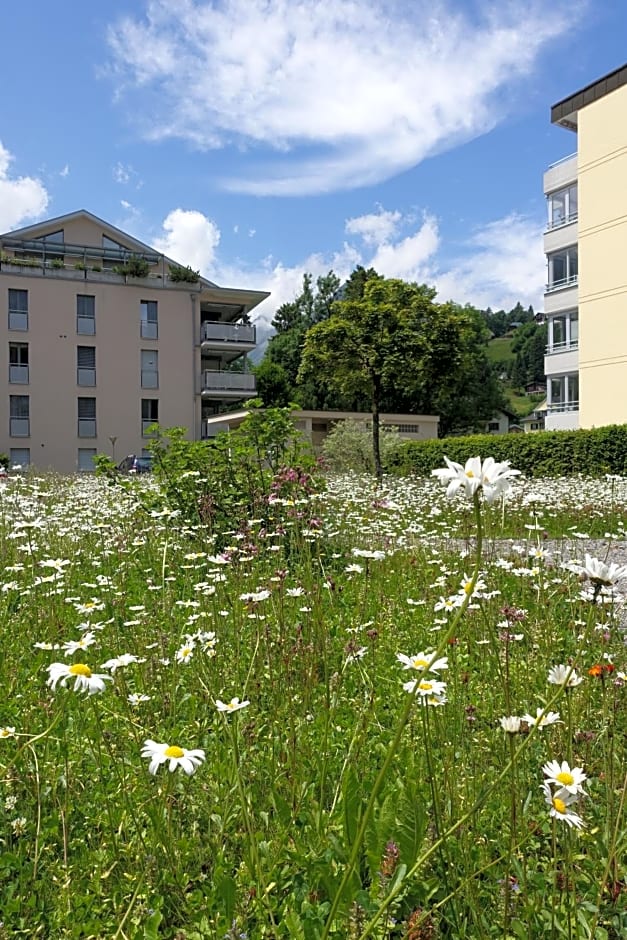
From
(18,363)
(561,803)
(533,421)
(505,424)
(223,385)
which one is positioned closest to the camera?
(561,803)

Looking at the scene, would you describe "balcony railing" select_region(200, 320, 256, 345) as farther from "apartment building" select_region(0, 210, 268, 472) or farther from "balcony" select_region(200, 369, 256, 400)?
"balcony" select_region(200, 369, 256, 400)

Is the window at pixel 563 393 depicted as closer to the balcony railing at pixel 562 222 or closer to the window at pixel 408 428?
the balcony railing at pixel 562 222

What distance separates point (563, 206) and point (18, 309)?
2556cm

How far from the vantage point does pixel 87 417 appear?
114 ft

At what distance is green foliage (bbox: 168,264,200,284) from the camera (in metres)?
36.4

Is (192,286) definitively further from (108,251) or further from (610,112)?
(610,112)

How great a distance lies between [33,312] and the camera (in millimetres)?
34031

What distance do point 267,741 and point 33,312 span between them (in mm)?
35007

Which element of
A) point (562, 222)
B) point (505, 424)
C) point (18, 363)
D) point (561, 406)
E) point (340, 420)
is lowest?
point (561, 406)

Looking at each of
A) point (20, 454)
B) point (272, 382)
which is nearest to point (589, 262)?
point (272, 382)

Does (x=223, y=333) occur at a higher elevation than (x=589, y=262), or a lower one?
lower

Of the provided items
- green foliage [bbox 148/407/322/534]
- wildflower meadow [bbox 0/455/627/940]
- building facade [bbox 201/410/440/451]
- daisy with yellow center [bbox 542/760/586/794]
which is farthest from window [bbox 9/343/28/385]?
daisy with yellow center [bbox 542/760/586/794]

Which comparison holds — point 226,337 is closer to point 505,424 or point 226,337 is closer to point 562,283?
point 562,283

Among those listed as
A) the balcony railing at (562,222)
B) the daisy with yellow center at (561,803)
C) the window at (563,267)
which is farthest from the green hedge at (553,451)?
the daisy with yellow center at (561,803)
